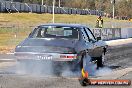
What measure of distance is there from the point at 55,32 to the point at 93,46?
1468 mm

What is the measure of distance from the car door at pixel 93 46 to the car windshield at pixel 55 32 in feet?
2.21

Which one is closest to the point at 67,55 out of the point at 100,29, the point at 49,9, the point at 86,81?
the point at 86,81

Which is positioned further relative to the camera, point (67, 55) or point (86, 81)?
point (67, 55)

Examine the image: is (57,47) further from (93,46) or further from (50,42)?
(93,46)

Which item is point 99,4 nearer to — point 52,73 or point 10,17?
point 10,17

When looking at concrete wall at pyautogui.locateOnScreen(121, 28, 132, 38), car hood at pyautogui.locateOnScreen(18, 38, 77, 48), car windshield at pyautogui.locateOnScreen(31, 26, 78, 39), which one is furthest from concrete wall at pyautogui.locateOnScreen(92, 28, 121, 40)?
car hood at pyautogui.locateOnScreen(18, 38, 77, 48)

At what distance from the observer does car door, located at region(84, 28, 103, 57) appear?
47.0 feet

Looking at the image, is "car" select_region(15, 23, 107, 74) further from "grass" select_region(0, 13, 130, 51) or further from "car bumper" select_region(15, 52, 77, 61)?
"grass" select_region(0, 13, 130, 51)

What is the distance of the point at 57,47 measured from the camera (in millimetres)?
12656

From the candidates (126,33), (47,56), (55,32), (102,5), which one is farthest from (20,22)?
(102,5)

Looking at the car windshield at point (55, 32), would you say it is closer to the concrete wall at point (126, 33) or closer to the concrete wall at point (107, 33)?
the concrete wall at point (107, 33)

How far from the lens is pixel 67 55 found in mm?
12445

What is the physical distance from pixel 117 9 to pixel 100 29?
127 meters

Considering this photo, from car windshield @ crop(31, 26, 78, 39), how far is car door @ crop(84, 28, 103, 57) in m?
0.67
